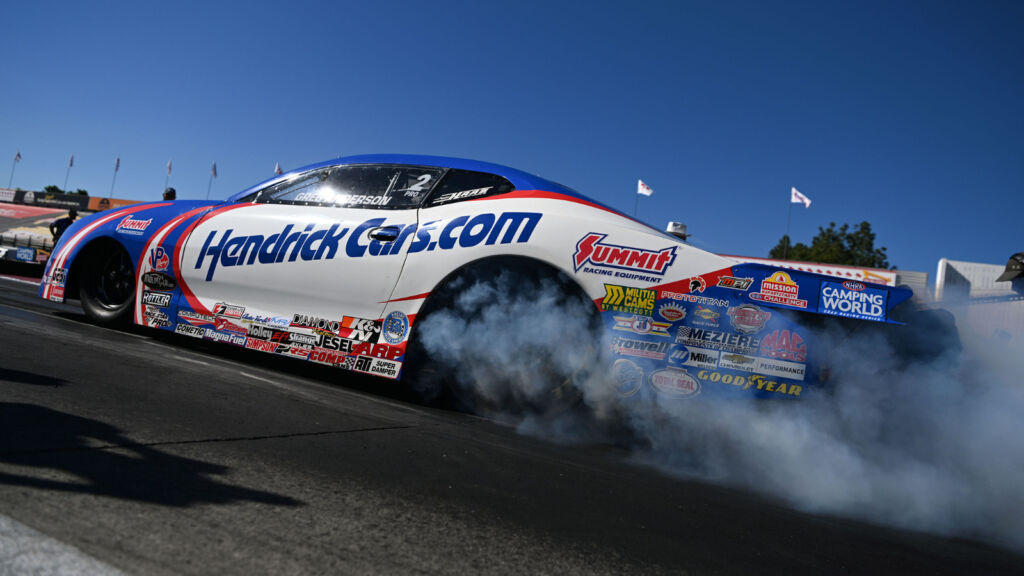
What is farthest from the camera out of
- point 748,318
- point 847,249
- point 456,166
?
point 847,249

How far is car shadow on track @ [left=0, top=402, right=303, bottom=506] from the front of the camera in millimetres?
1624

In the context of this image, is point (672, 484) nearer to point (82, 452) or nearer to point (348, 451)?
point (348, 451)

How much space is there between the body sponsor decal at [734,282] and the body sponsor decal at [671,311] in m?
0.23

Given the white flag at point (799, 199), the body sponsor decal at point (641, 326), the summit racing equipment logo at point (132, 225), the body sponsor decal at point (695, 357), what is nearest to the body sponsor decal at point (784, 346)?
the body sponsor decal at point (695, 357)

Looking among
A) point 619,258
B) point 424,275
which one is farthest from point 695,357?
point 424,275

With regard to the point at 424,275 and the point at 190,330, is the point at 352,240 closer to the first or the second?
the point at 424,275

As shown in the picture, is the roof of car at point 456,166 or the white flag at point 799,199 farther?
the white flag at point 799,199

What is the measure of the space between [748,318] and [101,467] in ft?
9.15

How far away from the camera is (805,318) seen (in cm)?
315

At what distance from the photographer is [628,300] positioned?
3336 millimetres

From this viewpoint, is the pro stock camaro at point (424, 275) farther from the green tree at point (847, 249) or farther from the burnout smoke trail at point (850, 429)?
the green tree at point (847, 249)

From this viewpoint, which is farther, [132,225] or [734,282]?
[132,225]

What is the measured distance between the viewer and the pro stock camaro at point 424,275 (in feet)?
10.4

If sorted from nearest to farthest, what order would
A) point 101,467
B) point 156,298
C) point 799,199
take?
1. point 101,467
2. point 156,298
3. point 799,199
